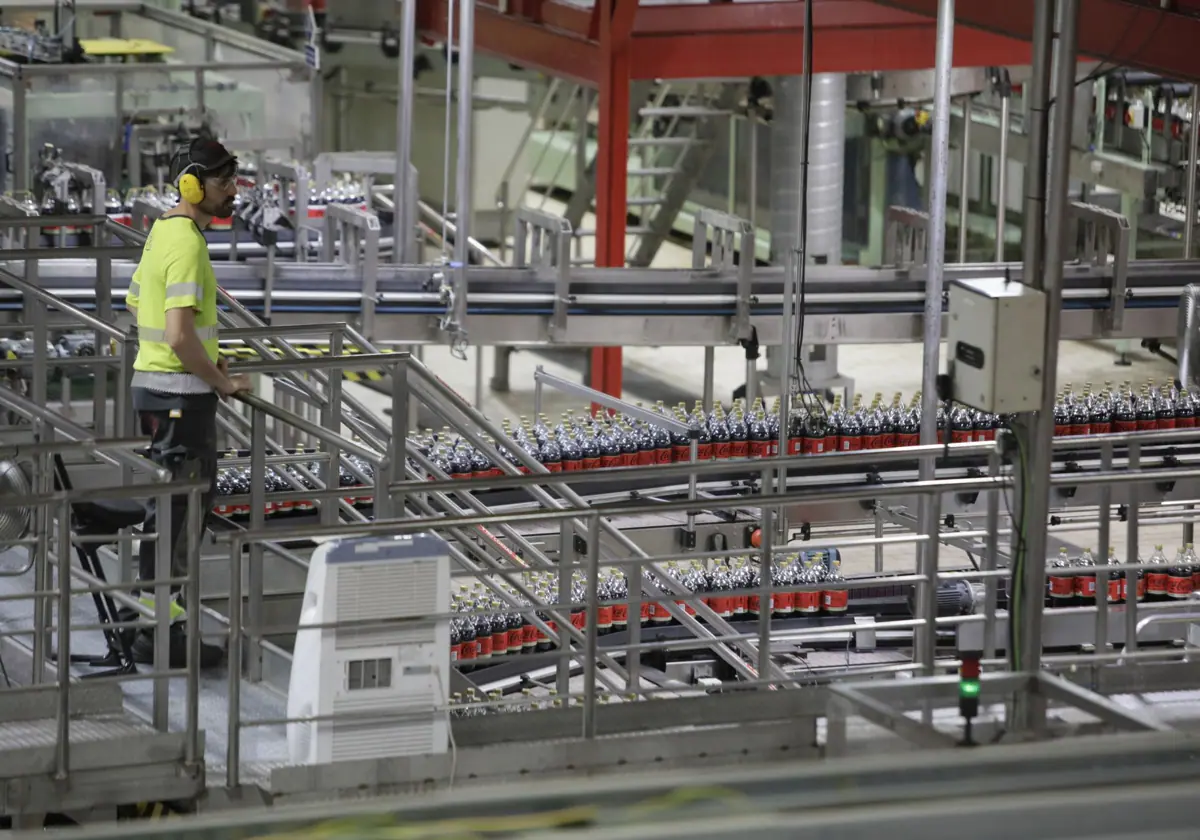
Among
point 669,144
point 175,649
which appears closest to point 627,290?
point 175,649

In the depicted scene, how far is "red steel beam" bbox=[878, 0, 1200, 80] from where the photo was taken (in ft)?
23.5

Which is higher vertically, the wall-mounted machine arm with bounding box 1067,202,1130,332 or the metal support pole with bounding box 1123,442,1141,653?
the wall-mounted machine arm with bounding box 1067,202,1130,332

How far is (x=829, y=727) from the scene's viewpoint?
4234mm

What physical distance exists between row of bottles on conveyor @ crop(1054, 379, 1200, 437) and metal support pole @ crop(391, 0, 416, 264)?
2.85 m

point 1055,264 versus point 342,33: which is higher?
point 342,33

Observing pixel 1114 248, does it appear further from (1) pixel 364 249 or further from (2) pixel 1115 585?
(1) pixel 364 249

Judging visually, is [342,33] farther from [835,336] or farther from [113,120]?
[835,336]

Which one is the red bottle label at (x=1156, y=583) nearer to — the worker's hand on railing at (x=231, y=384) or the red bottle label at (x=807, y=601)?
the red bottle label at (x=807, y=601)

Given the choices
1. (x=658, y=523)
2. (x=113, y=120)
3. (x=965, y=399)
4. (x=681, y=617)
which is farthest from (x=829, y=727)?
(x=113, y=120)

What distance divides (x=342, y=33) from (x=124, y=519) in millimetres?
9779

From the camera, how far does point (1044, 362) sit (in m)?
4.56

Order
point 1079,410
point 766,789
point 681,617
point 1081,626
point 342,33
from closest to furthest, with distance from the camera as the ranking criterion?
point 766,789, point 681,617, point 1081,626, point 1079,410, point 342,33

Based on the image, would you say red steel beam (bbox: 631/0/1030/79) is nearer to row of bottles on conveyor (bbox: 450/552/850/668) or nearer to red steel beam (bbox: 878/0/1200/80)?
red steel beam (bbox: 878/0/1200/80)

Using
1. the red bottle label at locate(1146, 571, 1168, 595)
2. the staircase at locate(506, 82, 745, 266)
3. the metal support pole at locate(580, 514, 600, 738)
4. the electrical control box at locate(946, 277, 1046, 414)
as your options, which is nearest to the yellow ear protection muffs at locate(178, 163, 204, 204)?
the metal support pole at locate(580, 514, 600, 738)
